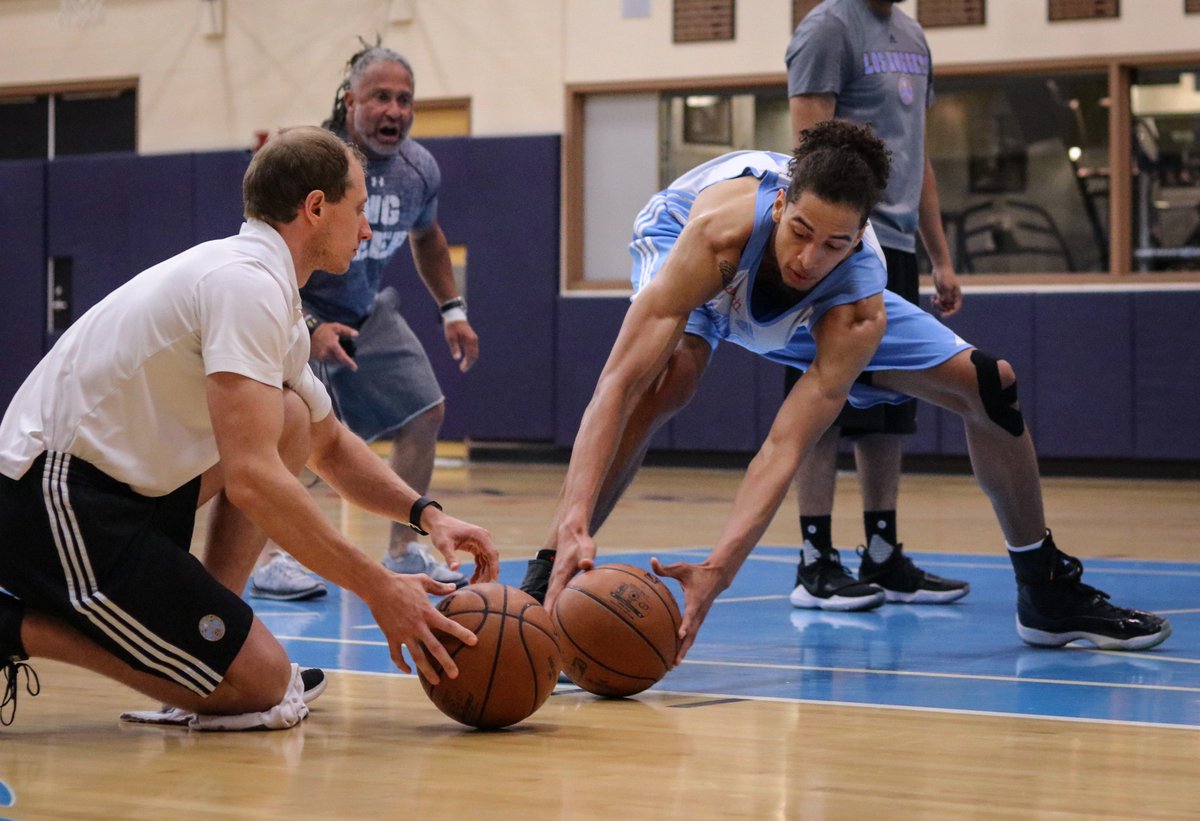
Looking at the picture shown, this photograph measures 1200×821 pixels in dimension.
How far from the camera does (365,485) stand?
11.3 feet

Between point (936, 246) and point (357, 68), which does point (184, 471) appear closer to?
point (357, 68)

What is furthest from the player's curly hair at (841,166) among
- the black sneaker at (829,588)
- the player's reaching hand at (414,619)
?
the black sneaker at (829,588)

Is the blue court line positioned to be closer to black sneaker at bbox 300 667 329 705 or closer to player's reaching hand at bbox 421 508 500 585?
black sneaker at bbox 300 667 329 705

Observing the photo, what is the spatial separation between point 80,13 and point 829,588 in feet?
38.3

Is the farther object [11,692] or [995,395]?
[995,395]

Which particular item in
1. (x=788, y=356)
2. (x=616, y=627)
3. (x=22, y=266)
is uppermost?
(x=22, y=266)

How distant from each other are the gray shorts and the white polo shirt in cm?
274

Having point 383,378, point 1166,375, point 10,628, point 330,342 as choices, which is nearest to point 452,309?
point 383,378

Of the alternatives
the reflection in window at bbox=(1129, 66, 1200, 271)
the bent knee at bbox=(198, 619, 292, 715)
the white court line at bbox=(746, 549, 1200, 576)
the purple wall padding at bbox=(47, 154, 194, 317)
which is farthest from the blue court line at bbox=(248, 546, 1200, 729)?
the purple wall padding at bbox=(47, 154, 194, 317)

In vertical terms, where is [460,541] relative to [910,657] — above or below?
above

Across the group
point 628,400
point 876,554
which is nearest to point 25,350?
point 876,554

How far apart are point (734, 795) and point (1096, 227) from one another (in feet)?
33.7

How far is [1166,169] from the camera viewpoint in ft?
39.4

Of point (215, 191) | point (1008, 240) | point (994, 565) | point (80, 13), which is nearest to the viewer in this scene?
point (994, 565)
